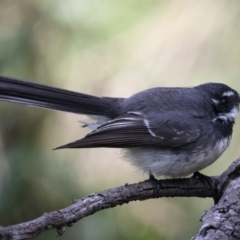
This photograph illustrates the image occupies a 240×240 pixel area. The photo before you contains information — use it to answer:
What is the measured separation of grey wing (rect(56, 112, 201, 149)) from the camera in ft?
7.53

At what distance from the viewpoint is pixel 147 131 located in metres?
2.39

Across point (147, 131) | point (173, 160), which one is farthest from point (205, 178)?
point (147, 131)

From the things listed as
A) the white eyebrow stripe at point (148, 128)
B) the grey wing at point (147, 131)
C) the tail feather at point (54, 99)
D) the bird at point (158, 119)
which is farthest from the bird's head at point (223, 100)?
the tail feather at point (54, 99)

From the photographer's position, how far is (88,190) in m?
2.41

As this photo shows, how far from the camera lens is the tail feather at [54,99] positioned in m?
2.15

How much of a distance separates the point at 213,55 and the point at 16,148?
3.61 ft

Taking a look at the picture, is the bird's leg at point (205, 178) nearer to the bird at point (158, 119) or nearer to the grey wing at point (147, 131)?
the bird at point (158, 119)

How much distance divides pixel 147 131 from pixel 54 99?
470mm

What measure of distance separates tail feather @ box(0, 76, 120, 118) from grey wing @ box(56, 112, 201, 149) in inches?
5.3

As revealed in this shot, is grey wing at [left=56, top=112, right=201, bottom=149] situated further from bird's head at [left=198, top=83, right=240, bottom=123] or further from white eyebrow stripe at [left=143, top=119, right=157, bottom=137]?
bird's head at [left=198, top=83, right=240, bottom=123]

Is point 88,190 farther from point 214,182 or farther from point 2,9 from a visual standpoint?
point 2,9

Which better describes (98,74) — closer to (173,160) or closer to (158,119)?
(158,119)

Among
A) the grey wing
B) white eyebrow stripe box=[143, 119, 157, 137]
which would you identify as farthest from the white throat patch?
white eyebrow stripe box=[143, 119, 157, 137]

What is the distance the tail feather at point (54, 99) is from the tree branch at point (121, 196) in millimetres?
583
